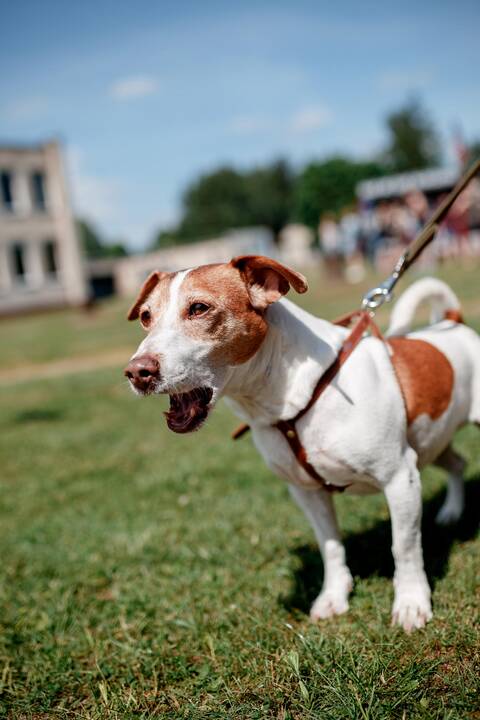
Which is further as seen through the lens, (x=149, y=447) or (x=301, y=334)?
(x=149, y=447)

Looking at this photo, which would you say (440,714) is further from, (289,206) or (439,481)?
(289,206)

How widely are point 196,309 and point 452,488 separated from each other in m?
2.20

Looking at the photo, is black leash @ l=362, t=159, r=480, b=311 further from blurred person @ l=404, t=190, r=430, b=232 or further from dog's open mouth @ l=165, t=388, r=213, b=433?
blurred person @ l=404, t=190, r=430, b=232

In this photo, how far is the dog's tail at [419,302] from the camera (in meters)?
3.59

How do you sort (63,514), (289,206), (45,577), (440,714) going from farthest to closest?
1. (289,206)
2. (63,514)
3. (45,577)
4. (440,714)

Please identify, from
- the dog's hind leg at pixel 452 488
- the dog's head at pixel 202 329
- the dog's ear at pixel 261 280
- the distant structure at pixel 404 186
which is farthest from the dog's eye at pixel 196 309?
the distant structure at pixel 404 186

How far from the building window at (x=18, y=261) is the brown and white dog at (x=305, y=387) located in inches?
1554

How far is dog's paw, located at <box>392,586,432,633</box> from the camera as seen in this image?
9.05ft

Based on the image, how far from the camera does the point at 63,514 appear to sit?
514cm

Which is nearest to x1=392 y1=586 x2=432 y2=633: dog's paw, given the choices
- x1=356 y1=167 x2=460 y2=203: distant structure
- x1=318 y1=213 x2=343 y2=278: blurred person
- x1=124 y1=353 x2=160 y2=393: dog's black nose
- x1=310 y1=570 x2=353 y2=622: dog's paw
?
x1=310 y1=570 x2=353 y2=622: dog's paw

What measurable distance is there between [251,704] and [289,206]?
307 ft

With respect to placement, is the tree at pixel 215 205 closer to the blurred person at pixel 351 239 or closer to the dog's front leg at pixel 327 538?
the blurred person at pixel 351 239

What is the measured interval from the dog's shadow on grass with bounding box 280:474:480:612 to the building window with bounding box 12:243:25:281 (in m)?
39.2

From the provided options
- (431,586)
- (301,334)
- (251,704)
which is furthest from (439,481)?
(251,704)
